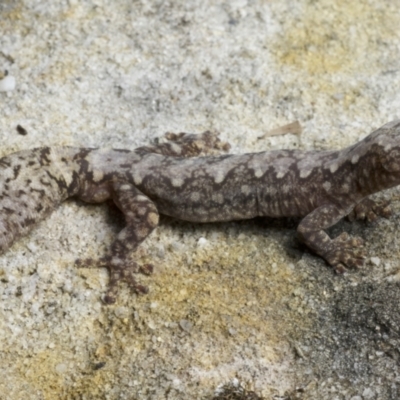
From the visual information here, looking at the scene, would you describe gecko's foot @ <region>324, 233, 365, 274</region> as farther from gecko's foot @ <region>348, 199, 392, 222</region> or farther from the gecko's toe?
gecko's foot @ <region>348, 199, 392, 222</region>

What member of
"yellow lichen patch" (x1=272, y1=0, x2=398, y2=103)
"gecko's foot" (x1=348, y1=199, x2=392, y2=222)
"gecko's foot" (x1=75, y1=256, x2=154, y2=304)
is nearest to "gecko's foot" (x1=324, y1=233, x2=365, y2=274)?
"gecko's foot" (x1=348, y1=199, x2=392, y2=222)

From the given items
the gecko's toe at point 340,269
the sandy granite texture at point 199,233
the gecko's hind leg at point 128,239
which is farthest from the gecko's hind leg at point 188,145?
the gecko's toe at point 340,269

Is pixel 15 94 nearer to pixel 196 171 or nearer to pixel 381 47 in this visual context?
pixel 196 171

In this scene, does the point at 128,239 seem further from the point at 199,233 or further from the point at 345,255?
the point at 345,255

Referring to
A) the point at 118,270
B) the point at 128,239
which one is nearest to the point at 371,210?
the point at 128,239

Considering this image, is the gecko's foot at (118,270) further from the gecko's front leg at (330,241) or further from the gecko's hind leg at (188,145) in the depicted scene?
the gecko's front leg at (330,241)

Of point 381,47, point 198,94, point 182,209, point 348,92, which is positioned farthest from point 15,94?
point 381,47
